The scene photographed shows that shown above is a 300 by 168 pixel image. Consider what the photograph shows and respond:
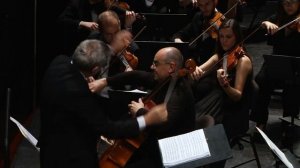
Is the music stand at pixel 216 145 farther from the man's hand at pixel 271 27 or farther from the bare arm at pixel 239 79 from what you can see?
the man's hand at pixel 271 27

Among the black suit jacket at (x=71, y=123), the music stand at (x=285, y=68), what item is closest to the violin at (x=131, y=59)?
the music stand at (x=285, y=68)

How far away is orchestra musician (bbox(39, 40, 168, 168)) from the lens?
9.25 feet

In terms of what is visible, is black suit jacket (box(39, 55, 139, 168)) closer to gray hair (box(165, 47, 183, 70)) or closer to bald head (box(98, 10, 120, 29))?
gray hair (box(165, 47, 183, 70))

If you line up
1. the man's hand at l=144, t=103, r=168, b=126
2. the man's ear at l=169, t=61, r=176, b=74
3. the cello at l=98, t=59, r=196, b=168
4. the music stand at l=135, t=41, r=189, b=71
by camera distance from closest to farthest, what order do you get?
1. the man's hand at l=144, t=103, r=168, b=126
2. the cello at l=98, t=59, r=196, b=168
3. the man's ear at l=169, t=61, r=176, b=74
4. the music stand at l=135, t=41, r=189, b=71

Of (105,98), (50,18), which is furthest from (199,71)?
(50,18)

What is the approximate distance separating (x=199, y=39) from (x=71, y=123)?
256cm

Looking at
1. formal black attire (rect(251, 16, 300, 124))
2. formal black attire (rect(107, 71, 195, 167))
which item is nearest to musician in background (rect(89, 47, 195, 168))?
formal black attire (rect(107, 71, 195, 167))

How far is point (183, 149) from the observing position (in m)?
3.00

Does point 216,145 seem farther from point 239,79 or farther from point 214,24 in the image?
point 214,24

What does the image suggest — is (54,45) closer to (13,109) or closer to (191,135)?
(13,109)

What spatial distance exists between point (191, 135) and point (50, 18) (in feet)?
11.0

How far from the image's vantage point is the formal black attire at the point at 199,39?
5.17m

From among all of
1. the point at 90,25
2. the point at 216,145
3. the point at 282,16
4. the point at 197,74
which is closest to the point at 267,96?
the point at 282,16

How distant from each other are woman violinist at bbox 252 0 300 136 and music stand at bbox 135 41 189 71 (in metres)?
0.77
